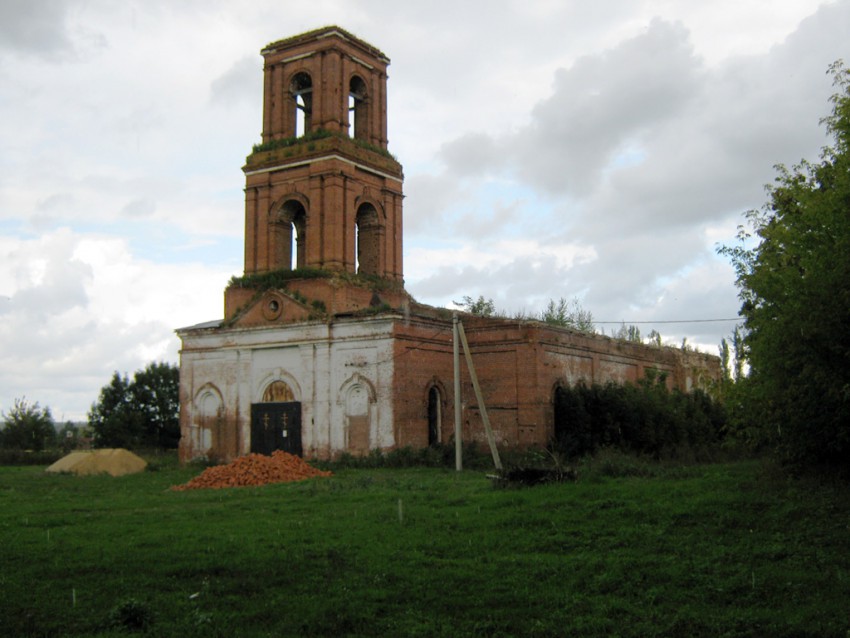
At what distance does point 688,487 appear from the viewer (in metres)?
14.7

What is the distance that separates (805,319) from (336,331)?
18029 millimetres

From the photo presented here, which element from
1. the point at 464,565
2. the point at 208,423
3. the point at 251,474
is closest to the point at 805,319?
the point at 464,565

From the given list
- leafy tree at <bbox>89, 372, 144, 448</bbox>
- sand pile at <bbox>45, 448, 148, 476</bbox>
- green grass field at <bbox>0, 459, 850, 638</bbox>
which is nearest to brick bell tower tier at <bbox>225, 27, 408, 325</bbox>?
sand pile at <bbox>45, 448, 148, 476</bbox>

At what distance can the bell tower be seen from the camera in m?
30.4

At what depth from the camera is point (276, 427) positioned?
29.6m

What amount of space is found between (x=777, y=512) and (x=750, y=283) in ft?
12.3

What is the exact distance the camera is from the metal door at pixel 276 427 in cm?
2914

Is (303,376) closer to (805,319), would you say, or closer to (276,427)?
(276,427)

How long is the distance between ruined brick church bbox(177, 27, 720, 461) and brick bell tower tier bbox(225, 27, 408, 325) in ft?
0.17

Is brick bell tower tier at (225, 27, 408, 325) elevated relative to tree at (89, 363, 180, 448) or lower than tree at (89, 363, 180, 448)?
elevated

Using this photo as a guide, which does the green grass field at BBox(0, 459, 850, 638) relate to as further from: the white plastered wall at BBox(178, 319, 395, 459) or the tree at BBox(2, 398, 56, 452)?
the tree at BBox(2, 398, 56, 452)

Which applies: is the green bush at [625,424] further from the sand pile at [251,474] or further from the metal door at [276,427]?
the metal door at [276,427]

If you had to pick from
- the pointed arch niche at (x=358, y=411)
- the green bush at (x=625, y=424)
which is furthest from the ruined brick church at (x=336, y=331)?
the green bush at (x=625, y=424)

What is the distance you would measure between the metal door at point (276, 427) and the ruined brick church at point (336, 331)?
51mm
